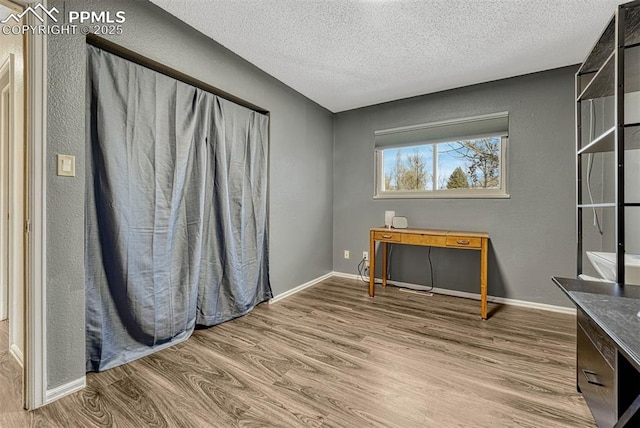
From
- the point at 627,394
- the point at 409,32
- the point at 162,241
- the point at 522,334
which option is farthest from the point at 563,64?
the point at 162,241

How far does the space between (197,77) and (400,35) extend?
157 cm

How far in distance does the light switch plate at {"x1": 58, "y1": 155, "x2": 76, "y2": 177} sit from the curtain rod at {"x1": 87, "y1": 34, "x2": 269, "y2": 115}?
70 centimetres

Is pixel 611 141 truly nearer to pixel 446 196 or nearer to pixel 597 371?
pixel 597 371

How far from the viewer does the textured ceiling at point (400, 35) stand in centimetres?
175

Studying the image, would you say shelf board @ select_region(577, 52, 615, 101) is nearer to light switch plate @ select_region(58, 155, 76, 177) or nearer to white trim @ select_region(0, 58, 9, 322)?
light switch plate @ select_region(58, 155, 76, 177)

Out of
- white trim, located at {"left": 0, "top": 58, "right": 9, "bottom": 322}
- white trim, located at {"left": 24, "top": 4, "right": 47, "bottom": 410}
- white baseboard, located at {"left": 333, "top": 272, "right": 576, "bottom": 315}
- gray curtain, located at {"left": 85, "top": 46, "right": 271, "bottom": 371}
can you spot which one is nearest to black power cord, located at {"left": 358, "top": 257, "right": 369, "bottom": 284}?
white baseboard, located at {"left": 333, "top": 272, "right": 576, "bottom": 315}

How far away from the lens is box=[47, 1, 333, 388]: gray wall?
1367 mm

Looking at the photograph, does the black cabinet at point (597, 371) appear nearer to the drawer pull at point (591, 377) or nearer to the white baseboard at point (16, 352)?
the drawer pull at point (591, 377)

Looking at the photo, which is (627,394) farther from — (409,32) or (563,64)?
(563,64)

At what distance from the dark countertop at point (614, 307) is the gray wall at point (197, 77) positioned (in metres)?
2.19

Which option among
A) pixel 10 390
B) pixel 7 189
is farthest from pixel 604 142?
pixel 7 189

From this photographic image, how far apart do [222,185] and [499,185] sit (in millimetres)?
2825

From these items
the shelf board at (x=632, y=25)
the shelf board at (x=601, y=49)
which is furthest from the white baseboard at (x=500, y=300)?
the shelf board at (x=632, y=25)

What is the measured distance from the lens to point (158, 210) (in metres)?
1.85
